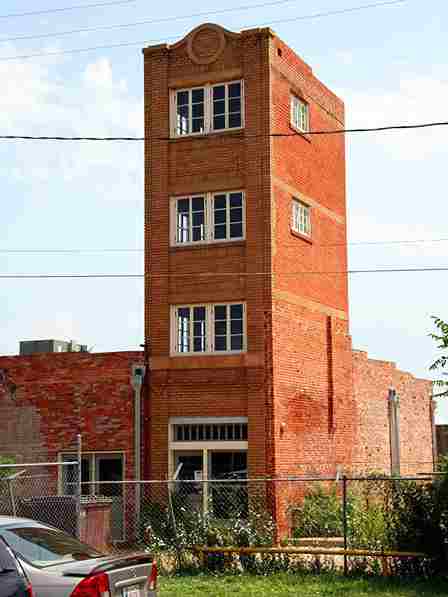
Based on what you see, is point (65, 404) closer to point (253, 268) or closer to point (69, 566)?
point (253, 268)

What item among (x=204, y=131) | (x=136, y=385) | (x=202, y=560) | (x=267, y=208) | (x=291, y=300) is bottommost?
(x=202, y=560)

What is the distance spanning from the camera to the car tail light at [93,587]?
10.6 m

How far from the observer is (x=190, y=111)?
92.4 feet

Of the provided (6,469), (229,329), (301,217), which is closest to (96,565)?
(6,469)

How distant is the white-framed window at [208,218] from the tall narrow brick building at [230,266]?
0.03 m

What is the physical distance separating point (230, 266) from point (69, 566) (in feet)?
53.6

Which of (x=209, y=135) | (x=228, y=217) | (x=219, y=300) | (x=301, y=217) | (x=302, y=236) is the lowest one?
(x=219, y=300)

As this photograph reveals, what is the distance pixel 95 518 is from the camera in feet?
68.2

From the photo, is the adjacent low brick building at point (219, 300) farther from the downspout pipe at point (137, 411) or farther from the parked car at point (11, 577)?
the parked car at point (11, 577)

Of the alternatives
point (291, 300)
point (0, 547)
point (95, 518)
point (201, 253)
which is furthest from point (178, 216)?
point (0, 547)

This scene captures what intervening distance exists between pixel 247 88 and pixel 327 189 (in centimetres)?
505

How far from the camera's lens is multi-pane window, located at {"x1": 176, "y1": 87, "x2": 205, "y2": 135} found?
2798 centimetres

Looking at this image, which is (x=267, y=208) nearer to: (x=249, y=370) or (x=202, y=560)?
(x=249, y=370)

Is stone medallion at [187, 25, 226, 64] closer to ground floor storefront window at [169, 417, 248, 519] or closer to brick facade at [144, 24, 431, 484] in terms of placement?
brick facade at [144, 24, 431, 484]
